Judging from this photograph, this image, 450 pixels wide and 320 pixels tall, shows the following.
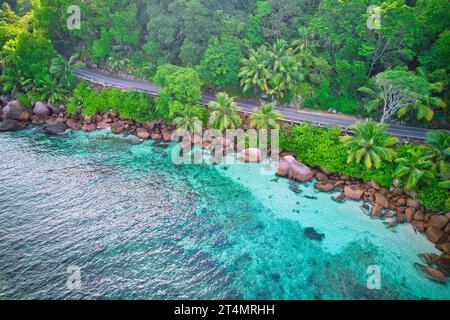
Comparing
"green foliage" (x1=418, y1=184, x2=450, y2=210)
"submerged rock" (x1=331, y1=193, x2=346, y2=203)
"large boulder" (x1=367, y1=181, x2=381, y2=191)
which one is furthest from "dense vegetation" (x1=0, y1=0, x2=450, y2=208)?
"submerged rock" (x1=331, y1=193, x2=346, y2=203)

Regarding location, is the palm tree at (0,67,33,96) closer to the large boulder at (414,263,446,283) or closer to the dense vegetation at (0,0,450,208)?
the dense vegetation at (0,0,450,208)

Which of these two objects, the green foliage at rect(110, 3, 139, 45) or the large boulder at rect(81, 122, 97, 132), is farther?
the green foliage at rect(110, 3, 139, 45)

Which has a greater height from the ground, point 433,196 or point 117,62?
point 117,62

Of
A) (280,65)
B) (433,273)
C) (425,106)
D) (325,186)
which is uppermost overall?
(280,65)

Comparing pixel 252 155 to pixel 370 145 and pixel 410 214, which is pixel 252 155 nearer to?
pixel 370 145

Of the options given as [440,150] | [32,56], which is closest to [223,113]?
[440,150]

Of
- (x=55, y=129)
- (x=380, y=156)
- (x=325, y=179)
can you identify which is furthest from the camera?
(x=55, y=129)

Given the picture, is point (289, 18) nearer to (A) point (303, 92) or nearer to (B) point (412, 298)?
(A) point (303, 92)
